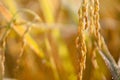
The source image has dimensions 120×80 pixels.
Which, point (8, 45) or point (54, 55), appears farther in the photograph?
point (8, 45)

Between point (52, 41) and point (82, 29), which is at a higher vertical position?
point (82, 29)

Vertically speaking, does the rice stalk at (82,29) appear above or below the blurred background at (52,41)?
above

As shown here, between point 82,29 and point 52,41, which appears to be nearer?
point 82,29

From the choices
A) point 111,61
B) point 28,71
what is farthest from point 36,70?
point 111,61

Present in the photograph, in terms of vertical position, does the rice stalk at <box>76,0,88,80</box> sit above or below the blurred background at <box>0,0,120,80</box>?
above

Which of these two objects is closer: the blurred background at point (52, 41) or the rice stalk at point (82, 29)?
the rice stalk at point (82, 29)

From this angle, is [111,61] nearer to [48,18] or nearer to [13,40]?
[48,18]

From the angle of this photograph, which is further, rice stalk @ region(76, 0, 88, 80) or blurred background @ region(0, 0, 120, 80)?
blurred background @ region(0, 0, 120, 80)

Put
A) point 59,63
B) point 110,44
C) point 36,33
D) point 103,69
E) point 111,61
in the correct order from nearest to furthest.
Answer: point 111,61 < point 103,69 < point 59,63 < point 110,44 < point 36,33
